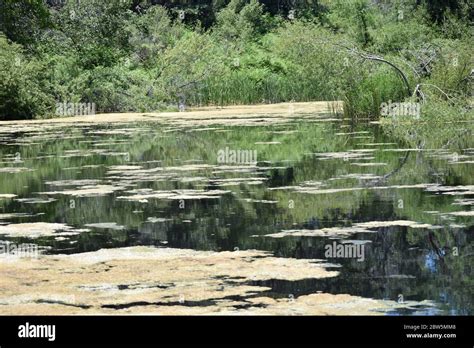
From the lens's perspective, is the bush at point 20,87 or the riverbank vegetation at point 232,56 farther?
the bush at point 20,87

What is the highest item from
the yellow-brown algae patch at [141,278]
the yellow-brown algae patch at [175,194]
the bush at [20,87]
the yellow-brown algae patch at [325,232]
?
the bush at [20,87]

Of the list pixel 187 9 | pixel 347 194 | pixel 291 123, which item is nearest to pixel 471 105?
pixel 291 123

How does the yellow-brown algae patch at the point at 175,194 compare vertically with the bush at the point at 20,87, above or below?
below

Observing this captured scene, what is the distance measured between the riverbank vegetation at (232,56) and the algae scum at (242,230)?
596cm

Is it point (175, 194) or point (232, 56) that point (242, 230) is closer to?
point (175, 194)

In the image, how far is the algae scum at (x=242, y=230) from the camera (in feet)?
20.5

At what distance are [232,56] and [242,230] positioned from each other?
87.1 ft

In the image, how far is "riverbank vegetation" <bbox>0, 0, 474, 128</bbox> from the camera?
21797 millimetres

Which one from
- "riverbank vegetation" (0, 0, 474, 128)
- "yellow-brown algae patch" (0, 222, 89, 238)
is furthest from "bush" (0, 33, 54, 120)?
"yellow-brown algae patch" (0, 222, 89, 238)

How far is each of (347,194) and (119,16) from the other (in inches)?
911

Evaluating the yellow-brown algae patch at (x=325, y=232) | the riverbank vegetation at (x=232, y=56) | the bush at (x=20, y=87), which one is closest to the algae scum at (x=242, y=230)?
the yellow-brown algae patch at (x=325, y=232)

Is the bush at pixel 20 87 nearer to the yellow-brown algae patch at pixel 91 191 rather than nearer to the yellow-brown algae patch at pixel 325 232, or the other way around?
the yellow-brown algae patch at pixel 91 191
